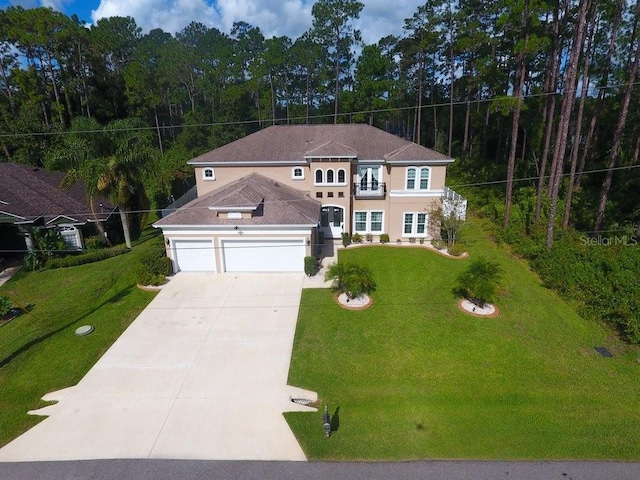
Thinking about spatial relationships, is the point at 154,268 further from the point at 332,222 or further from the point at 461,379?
the point at 461,379

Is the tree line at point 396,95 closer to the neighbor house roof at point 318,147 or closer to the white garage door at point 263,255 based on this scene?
the neighbor house roof at point 318,147

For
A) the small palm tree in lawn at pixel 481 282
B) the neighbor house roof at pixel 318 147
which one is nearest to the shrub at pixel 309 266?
the neighbor house roof at pixel 318 147

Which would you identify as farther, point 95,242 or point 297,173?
point 297,173

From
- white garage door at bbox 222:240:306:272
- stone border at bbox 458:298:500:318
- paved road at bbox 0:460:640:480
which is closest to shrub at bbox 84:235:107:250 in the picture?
white garage door at bbox 222:240:306:272

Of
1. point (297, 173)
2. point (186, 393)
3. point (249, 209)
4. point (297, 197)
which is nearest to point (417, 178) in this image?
point (297, 197)

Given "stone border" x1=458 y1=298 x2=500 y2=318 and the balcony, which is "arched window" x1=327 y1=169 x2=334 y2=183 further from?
"stone border" x1=458 y1=298 x2=500 y2=318

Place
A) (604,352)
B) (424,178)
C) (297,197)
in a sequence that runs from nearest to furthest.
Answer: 1. (604,352)
2. (297,197)
3. (424,178)

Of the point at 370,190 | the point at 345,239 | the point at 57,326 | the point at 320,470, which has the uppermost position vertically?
the point at 370,190
